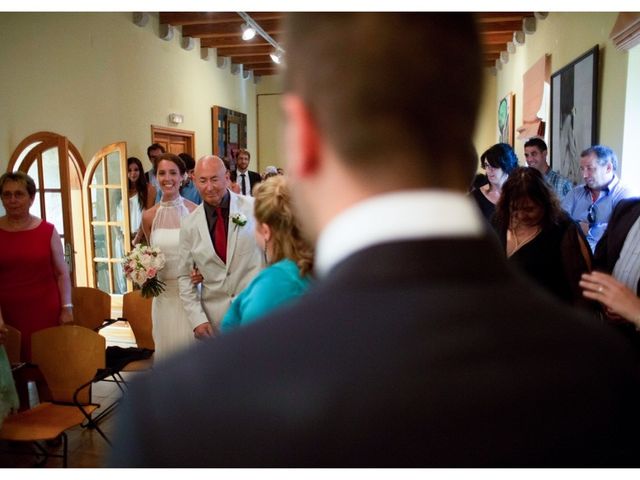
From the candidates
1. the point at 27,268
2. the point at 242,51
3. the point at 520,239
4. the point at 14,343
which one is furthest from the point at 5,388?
the point at 242,51

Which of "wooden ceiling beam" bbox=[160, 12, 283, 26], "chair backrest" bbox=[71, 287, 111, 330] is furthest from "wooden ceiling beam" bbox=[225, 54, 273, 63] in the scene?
"chair backrest" bbox=[71, 287, 111, 330]

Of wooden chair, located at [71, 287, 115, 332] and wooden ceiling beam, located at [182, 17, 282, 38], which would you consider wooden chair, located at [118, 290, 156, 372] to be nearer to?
wooden chair, located at [71, 287, 115, 332]

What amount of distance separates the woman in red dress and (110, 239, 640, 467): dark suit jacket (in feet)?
10.8

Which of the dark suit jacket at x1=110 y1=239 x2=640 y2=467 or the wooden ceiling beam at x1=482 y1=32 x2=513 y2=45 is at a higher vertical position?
the wooden ceiling beam at x1=482 y1=32 x2=513 y2=45

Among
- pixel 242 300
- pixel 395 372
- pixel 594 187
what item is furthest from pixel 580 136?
pixel 395 372

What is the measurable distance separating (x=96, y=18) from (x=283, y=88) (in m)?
5.83

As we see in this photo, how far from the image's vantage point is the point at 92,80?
5469mm

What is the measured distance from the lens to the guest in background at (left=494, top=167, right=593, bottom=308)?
2295mm

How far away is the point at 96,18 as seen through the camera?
5.51 m

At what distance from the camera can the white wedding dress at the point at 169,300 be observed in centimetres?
322

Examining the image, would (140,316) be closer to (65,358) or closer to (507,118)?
(65,358)

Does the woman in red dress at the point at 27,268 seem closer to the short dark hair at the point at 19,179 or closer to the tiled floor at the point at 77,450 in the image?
the short dark hair at the point at 19,179

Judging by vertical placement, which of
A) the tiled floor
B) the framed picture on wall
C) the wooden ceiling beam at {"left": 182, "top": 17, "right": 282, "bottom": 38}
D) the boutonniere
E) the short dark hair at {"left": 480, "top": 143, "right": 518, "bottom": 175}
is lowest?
the tiled floor
